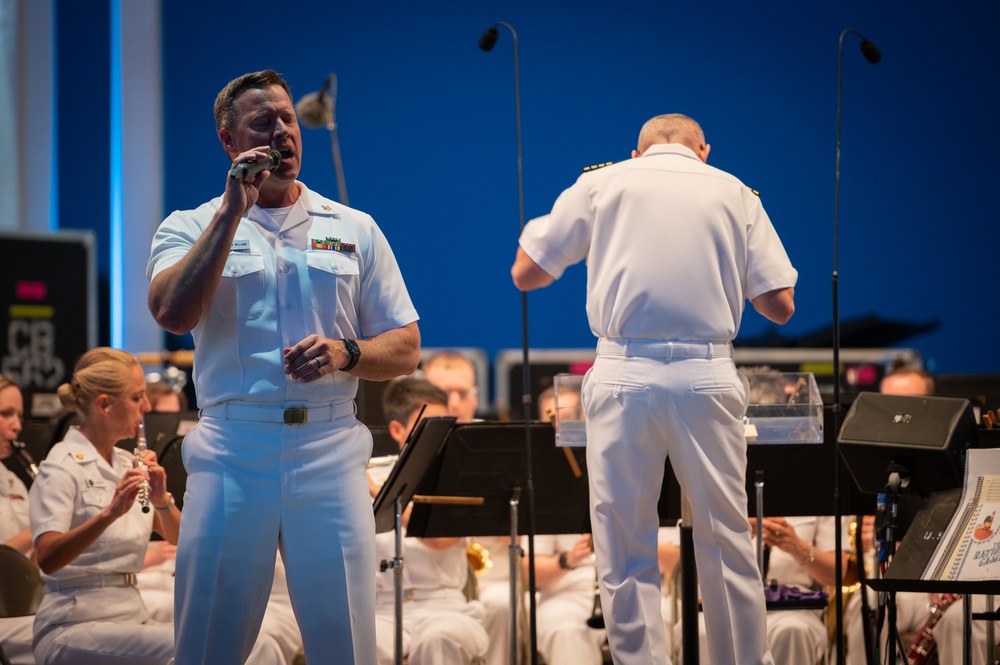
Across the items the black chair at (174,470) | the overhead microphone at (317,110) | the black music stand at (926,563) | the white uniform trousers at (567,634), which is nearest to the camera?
the black music stand at (926,563)

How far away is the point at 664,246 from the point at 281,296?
1129 mm

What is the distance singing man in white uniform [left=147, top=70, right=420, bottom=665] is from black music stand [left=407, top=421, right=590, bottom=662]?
4.67ft

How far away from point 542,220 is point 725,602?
120 cm

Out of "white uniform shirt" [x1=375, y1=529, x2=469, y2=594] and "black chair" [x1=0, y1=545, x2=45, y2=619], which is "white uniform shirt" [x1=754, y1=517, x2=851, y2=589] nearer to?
"white uniform shirt" [x1=375, y1=529, x2=469, y2=594]

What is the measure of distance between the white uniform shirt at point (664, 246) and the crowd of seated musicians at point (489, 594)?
1237mm

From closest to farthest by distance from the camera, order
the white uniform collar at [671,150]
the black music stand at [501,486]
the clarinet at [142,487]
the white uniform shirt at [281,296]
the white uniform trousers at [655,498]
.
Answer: the white uniform shirt at [281,296] → the white uniform trousers at [655,498] → the white uniform collar at [671,150] → the clarinet at [142,487] → the black music stand at [501,486]

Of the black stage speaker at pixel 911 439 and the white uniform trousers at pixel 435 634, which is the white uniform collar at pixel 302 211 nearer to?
the black stage speaker at pixel 911 439

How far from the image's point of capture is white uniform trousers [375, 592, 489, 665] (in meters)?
4.20

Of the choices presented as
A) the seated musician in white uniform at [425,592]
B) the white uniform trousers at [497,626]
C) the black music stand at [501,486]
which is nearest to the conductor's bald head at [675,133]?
the black music stand at [501,486]

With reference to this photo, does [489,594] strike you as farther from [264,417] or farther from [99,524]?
[264,417]

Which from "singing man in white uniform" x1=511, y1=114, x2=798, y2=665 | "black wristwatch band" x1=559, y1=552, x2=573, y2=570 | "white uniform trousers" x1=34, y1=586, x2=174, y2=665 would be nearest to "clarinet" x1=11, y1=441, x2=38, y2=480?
"white uniform trousers" x1=34, y1=586, x2=174, y2=665

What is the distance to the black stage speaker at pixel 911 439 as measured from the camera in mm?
3195

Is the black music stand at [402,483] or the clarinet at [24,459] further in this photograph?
the clarinet at [24,459]

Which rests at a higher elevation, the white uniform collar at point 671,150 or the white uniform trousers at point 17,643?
the white uniform collar at point 671,150
